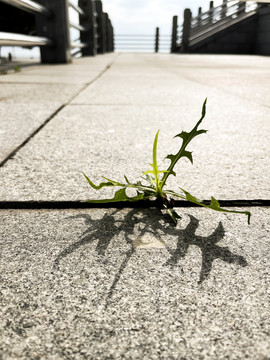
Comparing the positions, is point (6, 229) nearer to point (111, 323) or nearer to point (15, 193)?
point (15, 193)

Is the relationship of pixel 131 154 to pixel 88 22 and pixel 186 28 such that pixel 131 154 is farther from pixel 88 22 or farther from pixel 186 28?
pixel 186 28

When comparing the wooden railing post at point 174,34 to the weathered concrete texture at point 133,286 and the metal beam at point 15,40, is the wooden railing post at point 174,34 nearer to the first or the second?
the metal beam at point 15,40

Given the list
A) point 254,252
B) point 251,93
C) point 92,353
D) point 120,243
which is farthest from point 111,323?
point 251,93

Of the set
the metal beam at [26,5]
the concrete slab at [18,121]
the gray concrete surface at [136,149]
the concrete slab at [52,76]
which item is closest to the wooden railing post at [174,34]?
the metal beam at [26,5]

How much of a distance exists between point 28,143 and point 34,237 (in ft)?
2.19

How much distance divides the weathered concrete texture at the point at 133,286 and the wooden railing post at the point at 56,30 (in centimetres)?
524

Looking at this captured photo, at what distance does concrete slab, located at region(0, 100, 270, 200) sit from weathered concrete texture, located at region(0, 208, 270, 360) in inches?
5.4

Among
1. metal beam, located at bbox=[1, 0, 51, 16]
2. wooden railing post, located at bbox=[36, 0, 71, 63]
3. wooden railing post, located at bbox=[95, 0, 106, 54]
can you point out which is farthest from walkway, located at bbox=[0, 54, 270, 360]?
wooden railing post, located at bbox=[95, 0, 106, 54]

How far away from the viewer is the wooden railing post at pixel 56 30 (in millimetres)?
5125

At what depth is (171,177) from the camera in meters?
0.93

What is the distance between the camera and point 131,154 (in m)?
1.12

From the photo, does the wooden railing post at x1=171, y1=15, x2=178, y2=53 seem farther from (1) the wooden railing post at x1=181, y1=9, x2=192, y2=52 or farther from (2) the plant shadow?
(2) the plant shadow

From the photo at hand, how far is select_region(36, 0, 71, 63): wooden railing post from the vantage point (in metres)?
5.12

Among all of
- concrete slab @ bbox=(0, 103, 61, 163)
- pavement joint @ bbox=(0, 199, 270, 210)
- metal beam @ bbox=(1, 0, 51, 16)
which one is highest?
metal beam @ bbox=(1, 0, 51, 16)
